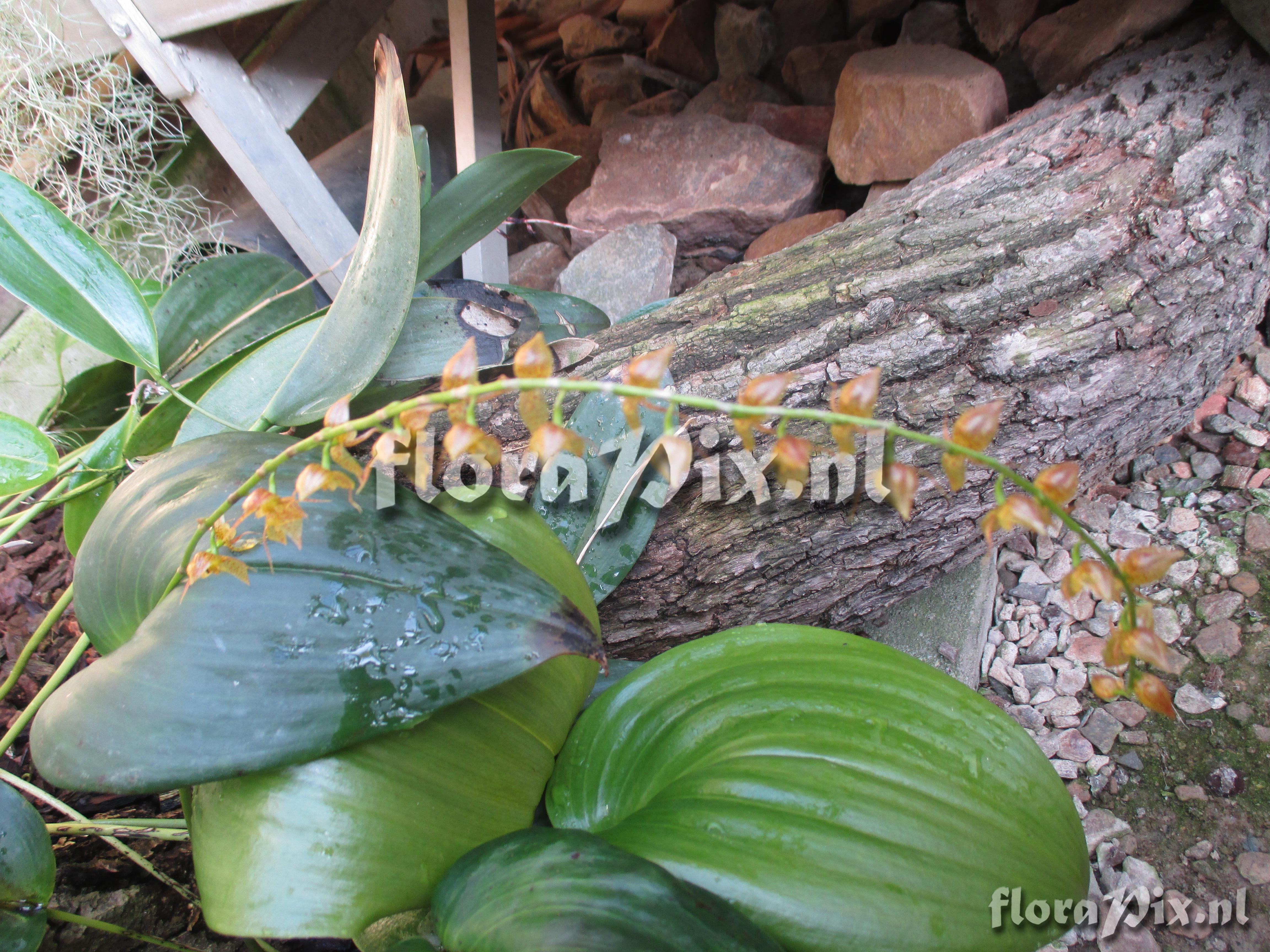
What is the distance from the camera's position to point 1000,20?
126 centimetres

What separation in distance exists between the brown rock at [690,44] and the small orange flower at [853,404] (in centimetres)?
163

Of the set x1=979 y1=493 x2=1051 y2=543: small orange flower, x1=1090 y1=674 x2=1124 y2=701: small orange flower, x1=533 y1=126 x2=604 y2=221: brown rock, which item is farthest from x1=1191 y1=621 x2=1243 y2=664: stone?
x1=533 y1=126 x2=604 y2=221: brown rock

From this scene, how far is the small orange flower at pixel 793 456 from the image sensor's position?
10.9 inches

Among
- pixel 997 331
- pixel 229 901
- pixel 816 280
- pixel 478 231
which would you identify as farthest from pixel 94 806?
pixel 997 331

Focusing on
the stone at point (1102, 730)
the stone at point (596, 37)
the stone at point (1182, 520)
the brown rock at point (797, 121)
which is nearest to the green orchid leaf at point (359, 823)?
the stone at point (1102, 730)

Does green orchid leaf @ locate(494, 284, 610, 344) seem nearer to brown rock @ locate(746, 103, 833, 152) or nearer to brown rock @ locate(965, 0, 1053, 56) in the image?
brown rock @ locate(746, 103, 833, 152)

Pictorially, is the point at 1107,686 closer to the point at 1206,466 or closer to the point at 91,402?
the point at 1206,466

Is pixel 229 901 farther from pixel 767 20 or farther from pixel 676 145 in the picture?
pixel 767 20

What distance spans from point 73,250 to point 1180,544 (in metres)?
1.40

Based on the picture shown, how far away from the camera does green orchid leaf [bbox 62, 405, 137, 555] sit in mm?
760

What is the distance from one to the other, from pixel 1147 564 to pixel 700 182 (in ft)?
4.31

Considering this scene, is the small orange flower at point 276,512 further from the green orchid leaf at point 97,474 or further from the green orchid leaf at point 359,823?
the green orchid leaf at point 97,474

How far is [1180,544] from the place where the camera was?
996 mm

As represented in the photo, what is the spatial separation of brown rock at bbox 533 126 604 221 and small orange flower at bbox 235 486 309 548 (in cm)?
148
